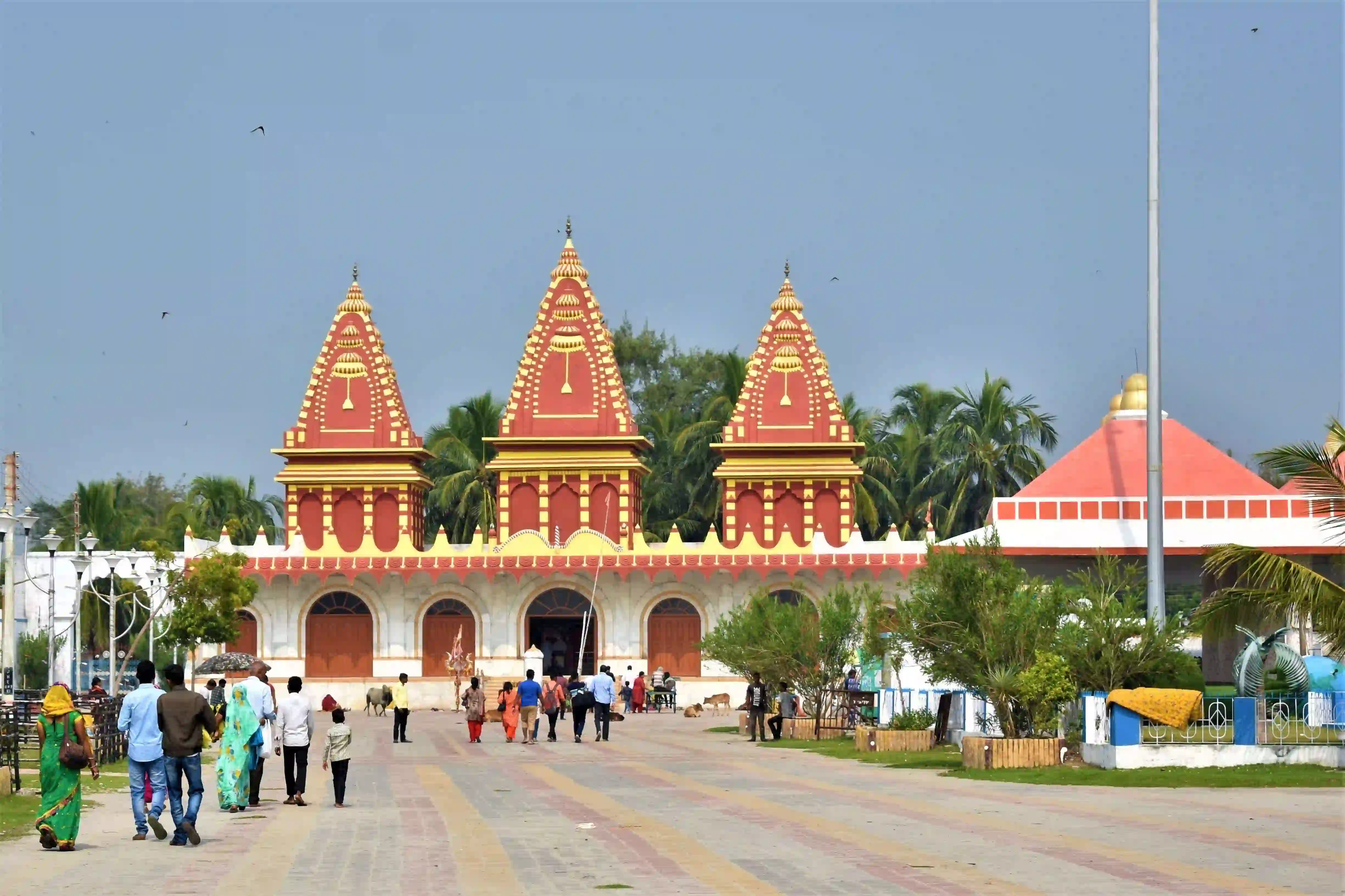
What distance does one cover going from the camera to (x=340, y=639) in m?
55.2

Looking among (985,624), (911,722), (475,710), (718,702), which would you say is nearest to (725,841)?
(985,624)

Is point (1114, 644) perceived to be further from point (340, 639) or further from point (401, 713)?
point (340, 639)

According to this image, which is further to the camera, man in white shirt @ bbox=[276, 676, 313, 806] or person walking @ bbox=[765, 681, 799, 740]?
person walking @ bbox=[765, 681, 799, 740]

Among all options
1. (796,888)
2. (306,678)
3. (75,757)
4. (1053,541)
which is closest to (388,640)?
(306,678)

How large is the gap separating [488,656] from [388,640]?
289cm

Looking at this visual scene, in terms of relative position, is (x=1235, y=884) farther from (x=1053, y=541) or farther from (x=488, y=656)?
(x=488, y=656)

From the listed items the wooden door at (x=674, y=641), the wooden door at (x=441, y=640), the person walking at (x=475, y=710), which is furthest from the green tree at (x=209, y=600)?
the person walking at (x=475, y=710)

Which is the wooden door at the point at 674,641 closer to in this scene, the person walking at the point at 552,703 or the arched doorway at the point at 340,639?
the arched doorway at the point at 340,639

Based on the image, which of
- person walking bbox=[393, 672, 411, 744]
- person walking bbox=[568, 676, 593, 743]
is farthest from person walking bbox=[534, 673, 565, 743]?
person walking bbox=[393, 672, 411, 744]

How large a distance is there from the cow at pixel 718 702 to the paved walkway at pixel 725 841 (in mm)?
27408

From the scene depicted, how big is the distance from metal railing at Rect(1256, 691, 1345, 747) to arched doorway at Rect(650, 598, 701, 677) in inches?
1209

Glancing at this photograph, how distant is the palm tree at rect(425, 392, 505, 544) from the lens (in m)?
70.4

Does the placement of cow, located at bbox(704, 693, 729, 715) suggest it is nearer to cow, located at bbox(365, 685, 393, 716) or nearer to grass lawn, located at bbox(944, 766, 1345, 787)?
cow, located at bbox(365, 685, 393, 716)

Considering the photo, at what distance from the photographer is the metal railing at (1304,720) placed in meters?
23.1
